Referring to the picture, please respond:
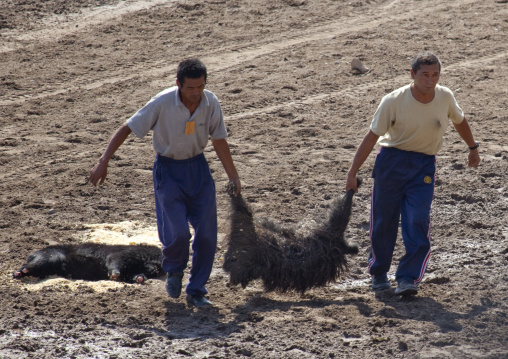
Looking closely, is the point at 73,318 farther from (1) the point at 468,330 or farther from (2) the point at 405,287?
(1) the point at 468,330

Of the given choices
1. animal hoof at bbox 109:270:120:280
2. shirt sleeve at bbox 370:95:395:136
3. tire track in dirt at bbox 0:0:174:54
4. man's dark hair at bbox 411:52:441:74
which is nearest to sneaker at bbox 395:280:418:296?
shirt sleeve at bbox 370:95:395:136

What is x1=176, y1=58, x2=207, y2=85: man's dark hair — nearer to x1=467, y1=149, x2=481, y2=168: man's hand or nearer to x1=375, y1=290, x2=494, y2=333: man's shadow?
x1=375, y1=290, x2=494, y2=333: man's shadow

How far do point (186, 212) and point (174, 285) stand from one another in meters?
0.57

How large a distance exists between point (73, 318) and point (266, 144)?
4265 millimetres

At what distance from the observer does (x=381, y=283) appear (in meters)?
5.38

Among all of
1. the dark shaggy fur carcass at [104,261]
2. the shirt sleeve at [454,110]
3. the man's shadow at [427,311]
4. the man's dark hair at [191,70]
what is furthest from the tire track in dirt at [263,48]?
the man's shadow at [427,311]

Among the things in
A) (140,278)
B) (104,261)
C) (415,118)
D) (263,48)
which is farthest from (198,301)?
(263,48)

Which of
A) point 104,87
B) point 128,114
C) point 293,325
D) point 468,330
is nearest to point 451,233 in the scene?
point 468,330

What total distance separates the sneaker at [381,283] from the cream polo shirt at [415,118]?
1.11m

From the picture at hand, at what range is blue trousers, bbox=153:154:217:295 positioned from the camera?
4930mm

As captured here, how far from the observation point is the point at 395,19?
39.1 feet

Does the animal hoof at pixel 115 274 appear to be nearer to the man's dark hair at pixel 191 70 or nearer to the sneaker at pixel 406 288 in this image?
the man's dark hair at pixel 191 70

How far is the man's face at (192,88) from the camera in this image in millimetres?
4633

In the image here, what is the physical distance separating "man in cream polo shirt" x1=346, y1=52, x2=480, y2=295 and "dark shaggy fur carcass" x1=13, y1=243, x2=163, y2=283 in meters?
2.07
